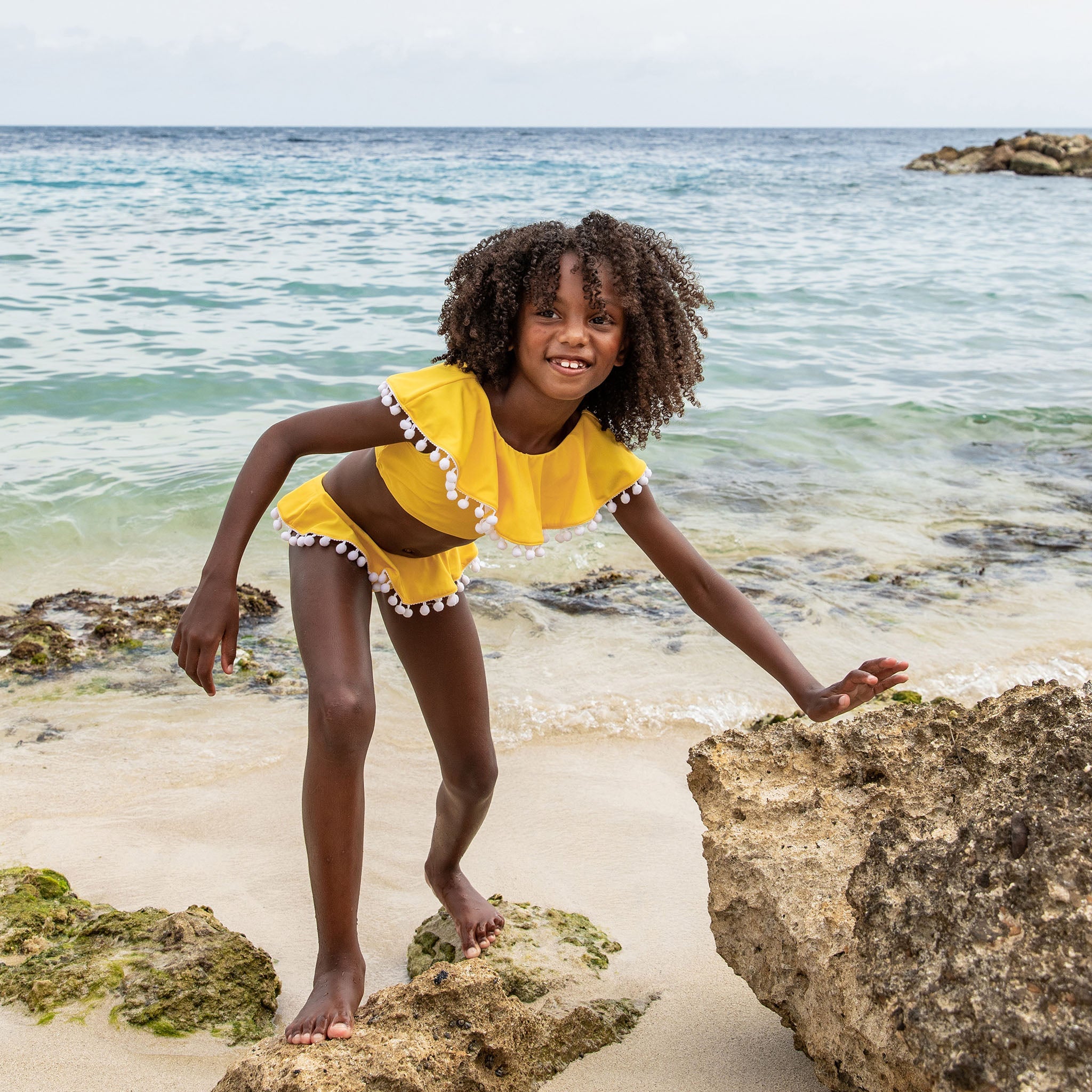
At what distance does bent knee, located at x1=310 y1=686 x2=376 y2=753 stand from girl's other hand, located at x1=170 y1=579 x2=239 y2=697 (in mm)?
212

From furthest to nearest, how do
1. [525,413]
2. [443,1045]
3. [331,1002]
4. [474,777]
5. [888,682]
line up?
[474,777]
[525,413]
[888,682]
[331,1002]
[443,1045]

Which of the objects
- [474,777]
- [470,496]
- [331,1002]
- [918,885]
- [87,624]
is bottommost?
[87,624]

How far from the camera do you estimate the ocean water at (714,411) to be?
186 inches

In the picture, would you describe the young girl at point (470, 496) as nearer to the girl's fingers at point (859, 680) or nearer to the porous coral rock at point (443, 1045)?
the girl's fingers at point (859, 680)

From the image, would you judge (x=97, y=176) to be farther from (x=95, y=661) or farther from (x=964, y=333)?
(x=95, y=661)

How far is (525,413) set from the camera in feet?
8.30

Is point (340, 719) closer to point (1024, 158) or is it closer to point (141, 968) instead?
point (141, 968)

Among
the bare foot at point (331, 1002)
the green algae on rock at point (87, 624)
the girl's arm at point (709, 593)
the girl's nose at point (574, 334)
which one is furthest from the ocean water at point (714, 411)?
the girl's nose at point (574, 334)

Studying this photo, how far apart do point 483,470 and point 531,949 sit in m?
1.08

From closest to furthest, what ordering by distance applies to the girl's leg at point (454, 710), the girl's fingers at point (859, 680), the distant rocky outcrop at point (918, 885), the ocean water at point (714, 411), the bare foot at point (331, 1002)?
the distant rocky outcrop at point (918, 885), the bare foot at point (331, 1002), the girl's fingers at point (859, 680), the girl's leg at point (454, 710), the ocean water at point (714, 411)

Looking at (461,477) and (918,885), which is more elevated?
(461,477)

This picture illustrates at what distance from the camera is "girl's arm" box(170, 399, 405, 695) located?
7.29 ft

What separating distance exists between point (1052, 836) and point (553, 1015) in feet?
3.51

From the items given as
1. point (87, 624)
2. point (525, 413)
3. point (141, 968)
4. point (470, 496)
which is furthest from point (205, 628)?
point (87, 624)
